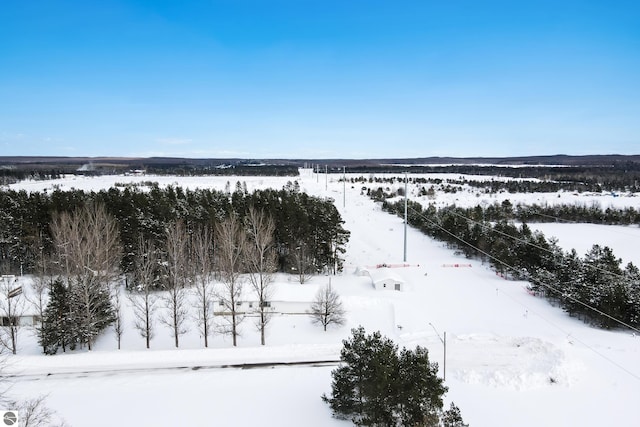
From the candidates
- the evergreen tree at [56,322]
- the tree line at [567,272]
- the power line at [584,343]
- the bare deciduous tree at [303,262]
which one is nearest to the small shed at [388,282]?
the bare deciduous tree at [303,262]

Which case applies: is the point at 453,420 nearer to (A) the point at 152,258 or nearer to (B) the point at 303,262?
(A) the point at 152,258

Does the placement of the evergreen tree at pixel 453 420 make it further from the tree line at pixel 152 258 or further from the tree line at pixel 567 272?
the tree line at pixel 567 272

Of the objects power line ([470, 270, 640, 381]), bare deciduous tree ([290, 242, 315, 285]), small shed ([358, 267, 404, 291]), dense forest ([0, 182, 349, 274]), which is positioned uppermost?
dense forest ([0, 182, 349, 274])

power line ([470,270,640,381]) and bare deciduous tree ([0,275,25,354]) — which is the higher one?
bare deciduous tree ([0,275,25,354])

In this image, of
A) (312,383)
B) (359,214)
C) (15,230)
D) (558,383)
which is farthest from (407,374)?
(359,214)

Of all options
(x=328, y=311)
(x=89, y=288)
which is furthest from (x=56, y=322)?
(x=328, y=311)

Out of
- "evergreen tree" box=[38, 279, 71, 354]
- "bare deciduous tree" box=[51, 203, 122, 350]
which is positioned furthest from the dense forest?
"evergreen tree" box=[38, 279, 71, 354]

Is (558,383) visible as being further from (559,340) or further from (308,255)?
(308,255)

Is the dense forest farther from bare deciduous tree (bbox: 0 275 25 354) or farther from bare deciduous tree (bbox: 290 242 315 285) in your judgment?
bare deciduous tree (bbox: 0 275 25 354)
